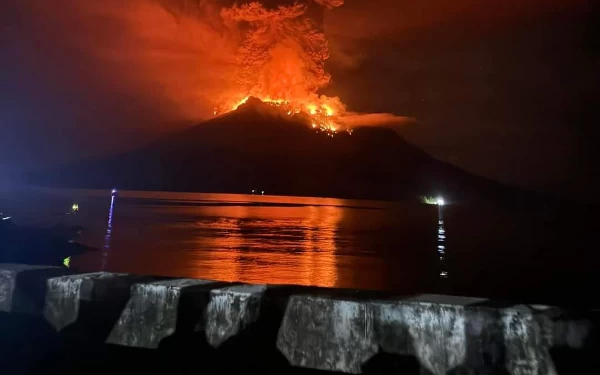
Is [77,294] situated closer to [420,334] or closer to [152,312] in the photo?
[152,312]

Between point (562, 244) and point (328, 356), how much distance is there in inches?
1848

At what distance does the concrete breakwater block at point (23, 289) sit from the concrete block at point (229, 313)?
199 centimetres

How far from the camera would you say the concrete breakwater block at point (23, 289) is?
6.21m

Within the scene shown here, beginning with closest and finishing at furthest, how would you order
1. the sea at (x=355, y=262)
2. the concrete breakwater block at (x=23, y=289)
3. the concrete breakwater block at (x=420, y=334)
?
1. the concrete breakwater block at (x=420, y=334)
2. the concrete breakwater block at (x=23, y=289)
3. the sea at (x=355, y=262)

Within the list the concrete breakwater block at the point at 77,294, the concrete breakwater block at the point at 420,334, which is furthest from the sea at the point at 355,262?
the concrete breakwater block at the point at 420,334

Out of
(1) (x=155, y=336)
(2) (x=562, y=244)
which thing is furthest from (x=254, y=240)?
(1) (x=155, y=336)

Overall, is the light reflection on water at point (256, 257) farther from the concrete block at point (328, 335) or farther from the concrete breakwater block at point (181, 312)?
the concrete block at point (328, 335)

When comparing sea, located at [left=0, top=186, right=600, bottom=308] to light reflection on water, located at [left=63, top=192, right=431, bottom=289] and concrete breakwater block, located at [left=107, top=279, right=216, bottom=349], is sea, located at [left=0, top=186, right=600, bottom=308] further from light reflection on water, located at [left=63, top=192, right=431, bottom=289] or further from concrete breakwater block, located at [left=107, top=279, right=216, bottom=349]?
concrete breakwater block, located at [left=107, top=279, right=216, bottom=349]

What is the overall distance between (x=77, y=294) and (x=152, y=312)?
3.14 feet

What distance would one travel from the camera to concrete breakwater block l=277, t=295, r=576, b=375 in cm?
480

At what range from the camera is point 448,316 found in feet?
16.3

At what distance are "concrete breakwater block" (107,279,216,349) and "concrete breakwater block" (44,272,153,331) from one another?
0.18m

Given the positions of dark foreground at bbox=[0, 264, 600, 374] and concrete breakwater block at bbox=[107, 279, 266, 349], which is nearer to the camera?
dark foreground at bbox=[0, 264, 600, 374]

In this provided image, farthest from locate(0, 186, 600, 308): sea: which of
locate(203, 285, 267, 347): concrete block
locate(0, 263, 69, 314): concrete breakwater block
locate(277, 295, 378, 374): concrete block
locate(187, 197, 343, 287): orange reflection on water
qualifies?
locate(277, 295, 378, 374): concrete block
